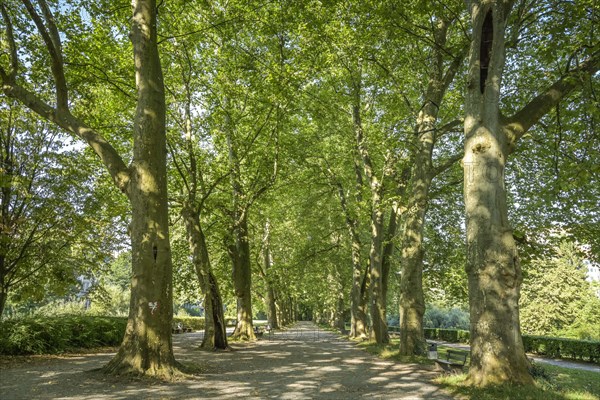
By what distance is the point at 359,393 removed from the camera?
25.8 feet

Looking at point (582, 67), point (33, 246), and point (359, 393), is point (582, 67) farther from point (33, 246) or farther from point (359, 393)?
point (33, 246)

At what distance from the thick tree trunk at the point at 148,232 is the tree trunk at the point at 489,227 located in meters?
6.23

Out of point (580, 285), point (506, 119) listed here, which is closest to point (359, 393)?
point (506, 119)

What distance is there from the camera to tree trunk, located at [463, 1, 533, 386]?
7.21 m

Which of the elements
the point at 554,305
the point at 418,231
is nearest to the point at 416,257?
the point at 418,231

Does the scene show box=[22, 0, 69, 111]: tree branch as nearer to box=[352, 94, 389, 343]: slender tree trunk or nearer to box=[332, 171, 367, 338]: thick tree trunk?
box=[352, 94, 389, 343]: slender tree trunk

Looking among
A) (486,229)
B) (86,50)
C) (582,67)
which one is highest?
(86,50)

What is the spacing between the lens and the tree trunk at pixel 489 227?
284 inches

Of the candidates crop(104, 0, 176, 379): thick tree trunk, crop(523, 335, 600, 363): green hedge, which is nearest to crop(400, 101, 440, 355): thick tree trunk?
crop(104, 0, 176, 379): thick tree trunk

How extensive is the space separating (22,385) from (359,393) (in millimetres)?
6281

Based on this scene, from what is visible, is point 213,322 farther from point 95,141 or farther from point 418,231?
point 95,141

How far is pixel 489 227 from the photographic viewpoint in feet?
25.4

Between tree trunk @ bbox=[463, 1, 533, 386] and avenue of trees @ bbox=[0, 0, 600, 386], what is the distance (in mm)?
32

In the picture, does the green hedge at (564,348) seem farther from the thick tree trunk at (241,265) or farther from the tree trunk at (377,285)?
the thick tree trunk at (241,265)
